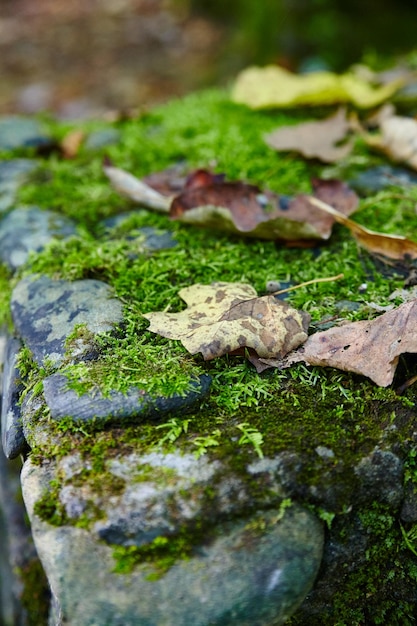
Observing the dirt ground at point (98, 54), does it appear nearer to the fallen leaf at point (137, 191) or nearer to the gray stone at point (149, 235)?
the fallen leaf at point (137, 191)

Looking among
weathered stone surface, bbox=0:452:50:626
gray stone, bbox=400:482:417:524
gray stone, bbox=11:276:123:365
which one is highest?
gray stone, bbox=11:276:123:365

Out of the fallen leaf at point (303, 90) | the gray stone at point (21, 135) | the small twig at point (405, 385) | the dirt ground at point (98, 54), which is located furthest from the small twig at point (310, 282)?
the dirt ground at point (98, 54)

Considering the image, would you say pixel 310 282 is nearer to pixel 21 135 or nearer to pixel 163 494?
pixel 163 494

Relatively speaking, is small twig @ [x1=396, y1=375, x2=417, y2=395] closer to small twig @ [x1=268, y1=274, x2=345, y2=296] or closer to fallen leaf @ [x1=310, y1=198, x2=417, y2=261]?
small twig @ [x1=268, y1=274, x2=345, y2=296]

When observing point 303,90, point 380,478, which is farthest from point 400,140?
point 380,478

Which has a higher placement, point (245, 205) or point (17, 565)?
point (245, 205)

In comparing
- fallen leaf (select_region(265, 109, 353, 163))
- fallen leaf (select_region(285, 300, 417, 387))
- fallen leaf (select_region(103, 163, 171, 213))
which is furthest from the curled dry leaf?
fallen leaf (select_region(285, 300, 417, 387))
